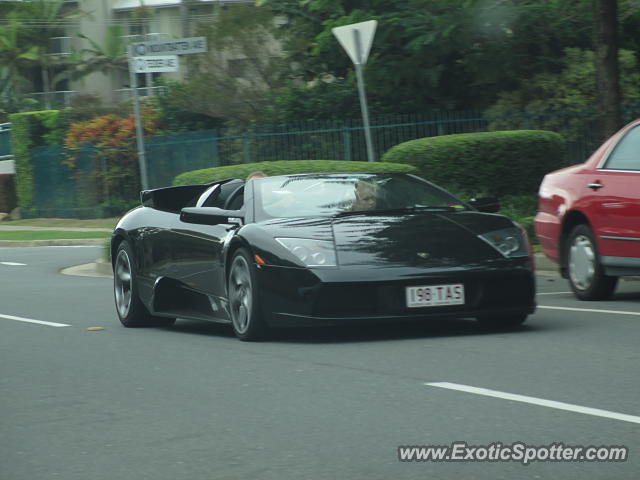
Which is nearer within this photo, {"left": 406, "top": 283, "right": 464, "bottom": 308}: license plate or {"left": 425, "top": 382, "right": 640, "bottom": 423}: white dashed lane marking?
{"left": 425, "top": 382, "right": 640, "bottom": 423}: white dashed lane marking

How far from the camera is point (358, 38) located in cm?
1650

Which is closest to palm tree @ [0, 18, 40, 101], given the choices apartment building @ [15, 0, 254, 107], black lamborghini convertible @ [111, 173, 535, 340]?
apartment building @ [15, 0, 254, 107]

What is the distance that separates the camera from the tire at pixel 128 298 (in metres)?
10.7

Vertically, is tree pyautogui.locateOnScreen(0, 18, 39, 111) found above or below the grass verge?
above

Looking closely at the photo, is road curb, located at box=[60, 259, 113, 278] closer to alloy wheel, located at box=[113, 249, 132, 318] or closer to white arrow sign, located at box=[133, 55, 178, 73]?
white arrow sign, located at box=[133, 55, 178, 73]

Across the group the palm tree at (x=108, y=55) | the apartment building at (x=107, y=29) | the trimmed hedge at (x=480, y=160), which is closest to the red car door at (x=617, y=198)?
the trimmed hedge at (x=480, y=160)

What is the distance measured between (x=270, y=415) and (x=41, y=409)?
4.25ft

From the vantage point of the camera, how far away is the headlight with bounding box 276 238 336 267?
8.33 meters

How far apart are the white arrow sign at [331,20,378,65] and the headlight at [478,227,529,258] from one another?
7975 mm

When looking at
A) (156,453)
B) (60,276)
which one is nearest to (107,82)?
(60,276)

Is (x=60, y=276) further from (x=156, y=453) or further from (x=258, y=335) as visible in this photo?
(x=156, y=453)

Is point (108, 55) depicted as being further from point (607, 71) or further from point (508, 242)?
point (508, 242)

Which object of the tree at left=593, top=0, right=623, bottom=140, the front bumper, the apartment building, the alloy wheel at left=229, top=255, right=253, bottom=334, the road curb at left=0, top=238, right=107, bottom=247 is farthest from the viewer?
the apartment building

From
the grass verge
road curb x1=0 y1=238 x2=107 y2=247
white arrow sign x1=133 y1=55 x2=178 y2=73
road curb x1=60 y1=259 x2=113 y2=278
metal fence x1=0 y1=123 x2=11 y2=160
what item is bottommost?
the grass verge
